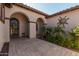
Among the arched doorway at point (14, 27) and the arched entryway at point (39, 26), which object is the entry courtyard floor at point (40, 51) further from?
the arched entryway at point (39, 26)

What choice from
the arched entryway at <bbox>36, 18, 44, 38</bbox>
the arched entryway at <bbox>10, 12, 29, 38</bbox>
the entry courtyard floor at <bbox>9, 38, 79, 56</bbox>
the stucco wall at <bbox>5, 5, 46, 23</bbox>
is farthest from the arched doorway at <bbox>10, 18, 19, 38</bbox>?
the entry courtyard floor at <bbox>9, 38, 79, 56</bbox>

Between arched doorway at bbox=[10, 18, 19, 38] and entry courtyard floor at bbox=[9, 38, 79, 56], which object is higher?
arched doorway at bbox=[10, 18, 19, 38]

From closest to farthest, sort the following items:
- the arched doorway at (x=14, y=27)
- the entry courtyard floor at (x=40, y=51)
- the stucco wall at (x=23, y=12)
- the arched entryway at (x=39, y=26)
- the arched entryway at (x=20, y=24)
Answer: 1. the entry courtyard floor at (x=40, y=51)
2. the stucco wall at (x=23, y=12)
3. the arched entryway at (x=20, y=24)
4. the arched doorway at (x=14, y=27)
5. the arched entryway at (x=39, y=26)

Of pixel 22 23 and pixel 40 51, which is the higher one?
pixel 22 23

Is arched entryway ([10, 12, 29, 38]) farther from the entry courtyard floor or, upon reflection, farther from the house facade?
the entry courtyard floor

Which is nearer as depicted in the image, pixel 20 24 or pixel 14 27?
pixel 20 24

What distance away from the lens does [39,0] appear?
290 inches

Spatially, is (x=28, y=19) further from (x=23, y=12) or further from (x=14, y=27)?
(x=14, y=27)

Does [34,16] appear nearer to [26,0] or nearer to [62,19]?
[62,19]

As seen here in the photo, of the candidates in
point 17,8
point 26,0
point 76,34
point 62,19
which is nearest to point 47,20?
point 62,19

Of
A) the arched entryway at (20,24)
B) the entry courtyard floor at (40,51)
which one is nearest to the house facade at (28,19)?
the arched entryway at (20,24)

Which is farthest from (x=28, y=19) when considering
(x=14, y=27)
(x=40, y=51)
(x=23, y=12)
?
(x=40, y=51)

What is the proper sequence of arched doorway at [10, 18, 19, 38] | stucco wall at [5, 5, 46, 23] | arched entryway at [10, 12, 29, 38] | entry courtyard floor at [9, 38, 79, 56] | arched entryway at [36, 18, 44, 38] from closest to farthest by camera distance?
1. entry courtyard floor at [9, 38, 79, 56]
2. stucco wall at [5, 5, 46, 23]
3. arched entryway at [10, 12, 29, 38]
4. arched doorway at [10, 18, 19, 38]
5. arched entryway at [36, 18, 44, 38]

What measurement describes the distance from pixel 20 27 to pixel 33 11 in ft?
8.53
